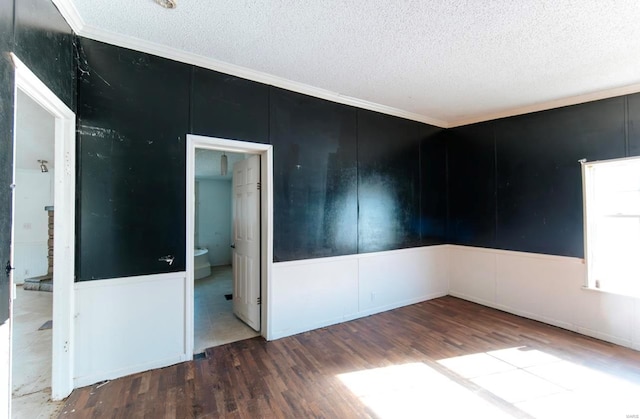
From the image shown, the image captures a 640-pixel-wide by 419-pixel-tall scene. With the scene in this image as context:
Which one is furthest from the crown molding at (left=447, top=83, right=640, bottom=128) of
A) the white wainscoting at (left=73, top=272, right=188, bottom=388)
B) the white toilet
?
the white toilet

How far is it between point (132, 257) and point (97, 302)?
42cm

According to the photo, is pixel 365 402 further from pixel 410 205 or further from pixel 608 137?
pixel 608 137

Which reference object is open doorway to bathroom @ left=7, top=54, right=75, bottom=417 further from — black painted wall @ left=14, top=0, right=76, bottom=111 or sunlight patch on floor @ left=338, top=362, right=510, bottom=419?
sunlight patch on floor @ left=338, top=362, right=510, bottom=419

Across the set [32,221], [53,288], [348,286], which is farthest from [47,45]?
[32,221]

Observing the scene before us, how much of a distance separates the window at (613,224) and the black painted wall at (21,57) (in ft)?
16.6

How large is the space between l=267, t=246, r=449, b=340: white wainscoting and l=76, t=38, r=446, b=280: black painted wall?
0.61 feet

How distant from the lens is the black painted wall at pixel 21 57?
124cm

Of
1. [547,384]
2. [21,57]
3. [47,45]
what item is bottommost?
[547,384]

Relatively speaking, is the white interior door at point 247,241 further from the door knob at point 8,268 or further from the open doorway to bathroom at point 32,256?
the door knob at point 8,268

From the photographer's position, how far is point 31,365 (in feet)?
8.10

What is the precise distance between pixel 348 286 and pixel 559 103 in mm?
3610

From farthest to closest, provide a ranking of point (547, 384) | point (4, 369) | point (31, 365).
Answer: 1. point (31, 365)
2. point (547, 384)
3. point (4, 369)

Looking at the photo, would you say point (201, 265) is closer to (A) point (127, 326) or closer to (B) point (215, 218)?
(B) point (215, 218)

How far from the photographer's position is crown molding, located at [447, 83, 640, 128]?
3.03 metres
